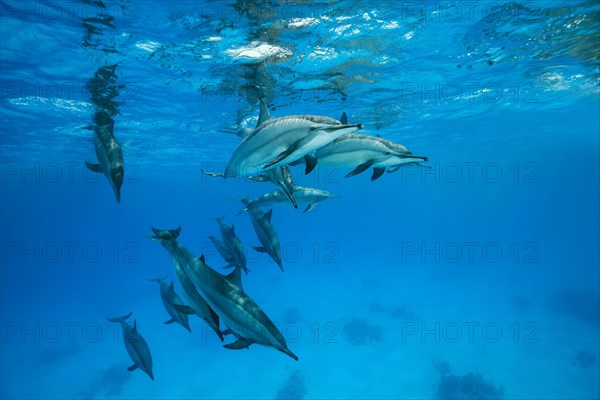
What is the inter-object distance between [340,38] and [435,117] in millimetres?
15416

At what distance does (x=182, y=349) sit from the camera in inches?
905

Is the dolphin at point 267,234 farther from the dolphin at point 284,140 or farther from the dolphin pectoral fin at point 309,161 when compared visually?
the dolphin pectoral fin at point 309,161

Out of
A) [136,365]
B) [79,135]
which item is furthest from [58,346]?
[136,365]

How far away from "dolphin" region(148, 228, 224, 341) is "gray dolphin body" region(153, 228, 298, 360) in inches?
1.3

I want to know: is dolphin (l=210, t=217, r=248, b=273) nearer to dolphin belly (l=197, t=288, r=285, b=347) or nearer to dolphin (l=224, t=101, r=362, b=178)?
dolphin (l=224, t=101, r=362, b=178)

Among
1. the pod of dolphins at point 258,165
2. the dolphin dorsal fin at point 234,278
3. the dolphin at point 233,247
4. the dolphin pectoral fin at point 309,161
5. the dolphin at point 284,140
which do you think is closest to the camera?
the dolphin at point 284,140

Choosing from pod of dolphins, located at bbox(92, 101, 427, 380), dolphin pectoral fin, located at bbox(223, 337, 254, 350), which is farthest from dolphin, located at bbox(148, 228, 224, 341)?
dolphin pectoral fin, located at bbox(223, 337, 254, 350)

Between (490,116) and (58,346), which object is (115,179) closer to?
(490,116)

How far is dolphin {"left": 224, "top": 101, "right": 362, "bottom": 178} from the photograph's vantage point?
2.46m

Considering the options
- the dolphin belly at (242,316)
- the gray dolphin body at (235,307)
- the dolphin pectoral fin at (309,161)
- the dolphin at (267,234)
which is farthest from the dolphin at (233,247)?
the dolphin pectoral fin at (309,161)

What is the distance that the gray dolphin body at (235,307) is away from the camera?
2.83m

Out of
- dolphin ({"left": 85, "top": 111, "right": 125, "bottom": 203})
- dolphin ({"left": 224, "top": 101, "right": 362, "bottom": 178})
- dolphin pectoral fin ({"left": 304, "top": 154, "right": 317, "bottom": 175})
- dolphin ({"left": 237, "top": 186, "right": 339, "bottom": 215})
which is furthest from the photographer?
dolphin ({"left": 237, "top": 186, "right": 339, "bottom": 215})

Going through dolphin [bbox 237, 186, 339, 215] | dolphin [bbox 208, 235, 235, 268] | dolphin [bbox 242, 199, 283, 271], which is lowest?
dolphin [bbox 208, 235, 235, 268]

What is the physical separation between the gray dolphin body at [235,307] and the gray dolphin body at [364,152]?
5.19 feet
